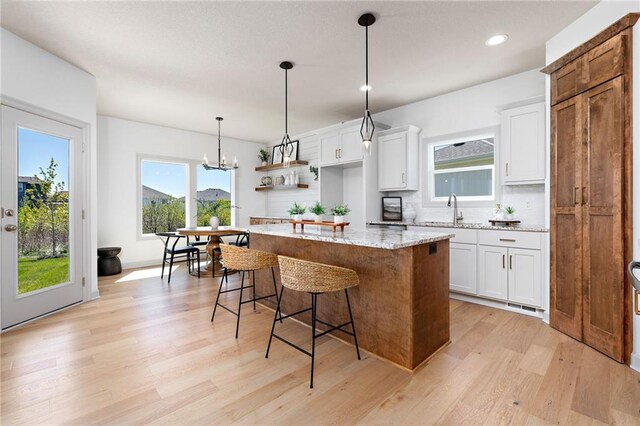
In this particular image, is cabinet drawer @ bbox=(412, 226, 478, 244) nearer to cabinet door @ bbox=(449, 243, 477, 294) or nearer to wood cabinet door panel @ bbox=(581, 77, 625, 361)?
cabinet door @ bbox=(449, 243, 477, 294)

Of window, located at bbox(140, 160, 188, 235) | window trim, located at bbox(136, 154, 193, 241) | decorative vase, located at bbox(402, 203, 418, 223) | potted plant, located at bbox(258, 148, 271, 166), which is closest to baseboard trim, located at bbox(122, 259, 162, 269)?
window trim, located at bbox(136, 154, 193, 241)

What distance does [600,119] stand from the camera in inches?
96.3

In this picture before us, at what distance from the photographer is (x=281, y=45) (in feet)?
10.1

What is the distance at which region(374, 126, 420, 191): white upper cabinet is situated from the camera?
4551 millimetres

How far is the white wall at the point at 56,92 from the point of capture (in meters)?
2.91

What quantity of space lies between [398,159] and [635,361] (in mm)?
3231

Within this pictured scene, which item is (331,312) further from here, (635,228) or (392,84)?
(392,84)

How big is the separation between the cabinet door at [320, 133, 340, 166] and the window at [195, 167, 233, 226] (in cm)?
280

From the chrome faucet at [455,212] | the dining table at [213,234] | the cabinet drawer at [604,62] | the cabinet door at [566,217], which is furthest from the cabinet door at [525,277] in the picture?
the dining table at [213,234]

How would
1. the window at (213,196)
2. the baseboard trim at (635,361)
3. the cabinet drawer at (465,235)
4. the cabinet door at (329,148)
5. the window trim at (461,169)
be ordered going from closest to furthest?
the baseboard trim at (635,361) → the cabinet drawer at (465,235) → the window trim at (461,169) → the cabinet door at (329,148) → the window at (213,196)

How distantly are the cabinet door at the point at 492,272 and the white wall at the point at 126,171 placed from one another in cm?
567

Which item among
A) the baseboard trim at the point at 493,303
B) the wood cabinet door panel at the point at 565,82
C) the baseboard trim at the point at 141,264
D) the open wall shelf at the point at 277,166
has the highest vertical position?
the wood cabinet door panel at the point at 565,82

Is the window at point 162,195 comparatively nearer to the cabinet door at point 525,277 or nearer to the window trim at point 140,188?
the window trim at point 140,188

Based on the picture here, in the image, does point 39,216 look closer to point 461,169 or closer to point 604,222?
point 461,169
